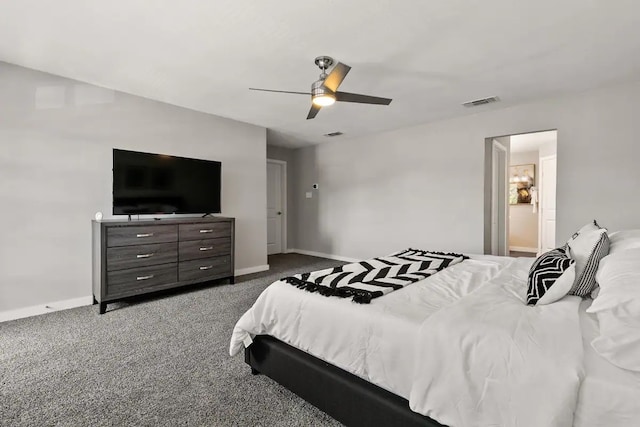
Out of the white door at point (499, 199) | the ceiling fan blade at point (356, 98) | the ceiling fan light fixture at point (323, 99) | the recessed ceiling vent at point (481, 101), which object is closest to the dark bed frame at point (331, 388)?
the ceiling fan light fixture at point (323, 99)

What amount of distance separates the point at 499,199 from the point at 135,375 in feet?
17.5

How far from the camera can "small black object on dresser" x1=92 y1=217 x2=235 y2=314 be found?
311 centimetres

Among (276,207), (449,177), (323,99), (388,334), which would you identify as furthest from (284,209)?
(388,334)

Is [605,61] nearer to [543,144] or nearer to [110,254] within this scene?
[543,144]

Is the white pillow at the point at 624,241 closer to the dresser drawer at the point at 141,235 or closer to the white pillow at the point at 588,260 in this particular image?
the white pillow at the point at 588,260

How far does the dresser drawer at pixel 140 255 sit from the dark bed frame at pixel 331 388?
208 centimetres

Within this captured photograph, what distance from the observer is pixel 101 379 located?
1.96 meters

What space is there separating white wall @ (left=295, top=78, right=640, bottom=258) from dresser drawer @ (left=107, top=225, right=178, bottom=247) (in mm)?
3345

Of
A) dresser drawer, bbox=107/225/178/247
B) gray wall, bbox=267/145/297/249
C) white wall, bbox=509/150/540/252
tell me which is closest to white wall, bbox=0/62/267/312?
dresser drawer, bbox=107/225/178/247

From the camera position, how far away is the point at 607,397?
0.91m

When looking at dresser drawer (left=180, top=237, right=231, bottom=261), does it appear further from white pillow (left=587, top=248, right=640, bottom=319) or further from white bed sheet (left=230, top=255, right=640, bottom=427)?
white pillow (left=587, top=248, right=640, bottom=319)

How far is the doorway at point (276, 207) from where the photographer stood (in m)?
Result: 6.68

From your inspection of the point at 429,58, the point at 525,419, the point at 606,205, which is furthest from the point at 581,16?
the point at 525,419

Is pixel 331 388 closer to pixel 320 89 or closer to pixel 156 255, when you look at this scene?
pixel 320 89
